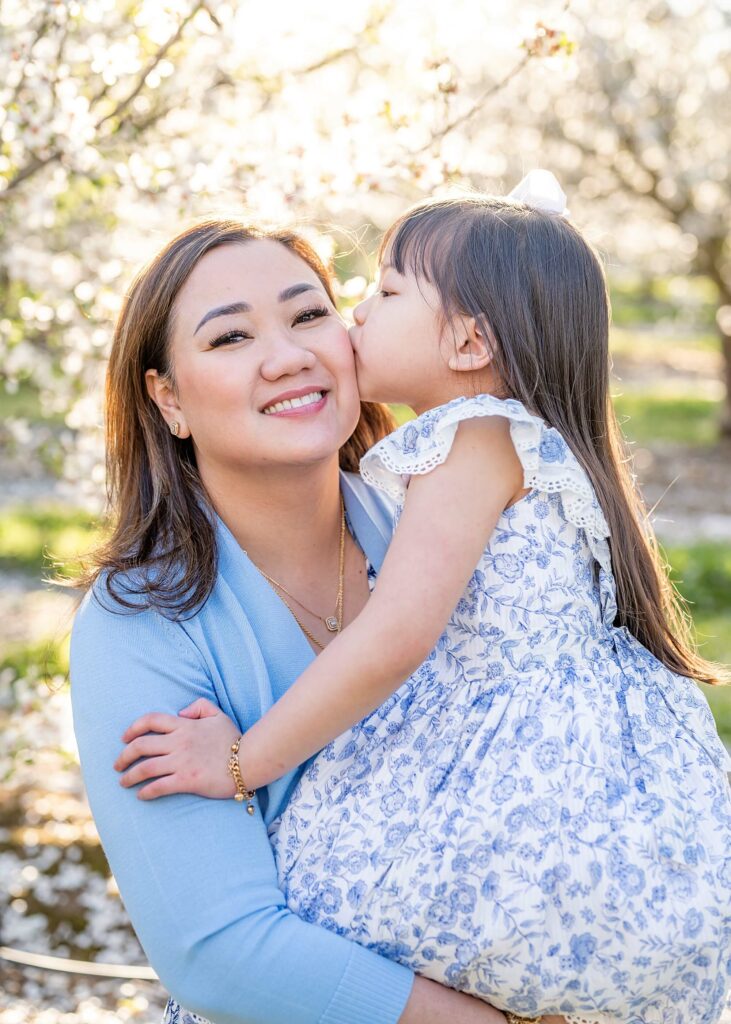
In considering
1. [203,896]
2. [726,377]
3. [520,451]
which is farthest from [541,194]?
[726,377]

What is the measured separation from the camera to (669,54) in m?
12.4

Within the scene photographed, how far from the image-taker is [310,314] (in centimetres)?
216

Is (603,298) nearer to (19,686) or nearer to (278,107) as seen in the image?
(278,107)

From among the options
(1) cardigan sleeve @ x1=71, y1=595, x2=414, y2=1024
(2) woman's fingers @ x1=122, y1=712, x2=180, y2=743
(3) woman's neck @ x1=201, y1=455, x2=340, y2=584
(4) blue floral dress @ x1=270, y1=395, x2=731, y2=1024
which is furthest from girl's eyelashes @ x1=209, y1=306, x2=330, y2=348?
(2) woman's fingers @ x1=122, y1=712, x2=180, y2=743

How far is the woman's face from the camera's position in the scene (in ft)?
6.73

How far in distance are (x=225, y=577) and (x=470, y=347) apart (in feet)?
1.92

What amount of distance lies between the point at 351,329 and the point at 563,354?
1.40 feet

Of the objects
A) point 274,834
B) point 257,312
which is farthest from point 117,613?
point 257,312

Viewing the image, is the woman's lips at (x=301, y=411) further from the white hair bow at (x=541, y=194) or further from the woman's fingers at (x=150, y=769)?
the woman's fingers at (x=150, y=769)

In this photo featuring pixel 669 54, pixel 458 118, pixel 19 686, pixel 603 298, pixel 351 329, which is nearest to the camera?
pixel 603 298

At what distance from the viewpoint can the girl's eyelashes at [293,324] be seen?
2.07m

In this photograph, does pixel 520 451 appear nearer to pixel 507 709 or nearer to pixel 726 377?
pixel 507 709

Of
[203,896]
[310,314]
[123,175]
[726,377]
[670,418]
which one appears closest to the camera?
[203,896]

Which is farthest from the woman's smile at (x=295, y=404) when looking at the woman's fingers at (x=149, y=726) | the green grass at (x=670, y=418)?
the green grass at (x=670, y=418)
